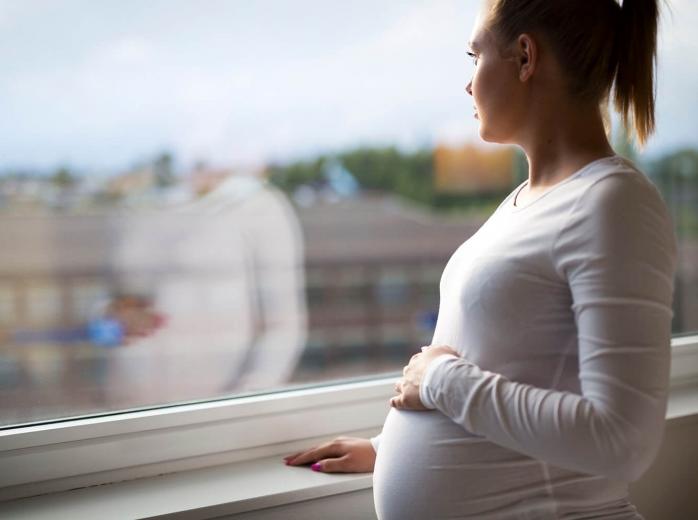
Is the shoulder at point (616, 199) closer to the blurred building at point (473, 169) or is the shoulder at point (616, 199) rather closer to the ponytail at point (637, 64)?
the ponytail at point (637, 64)

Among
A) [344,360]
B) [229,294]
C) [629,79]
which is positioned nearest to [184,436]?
[229,294]

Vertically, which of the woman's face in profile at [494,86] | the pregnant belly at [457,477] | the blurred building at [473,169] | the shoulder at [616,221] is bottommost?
the pregnant belly at [457,477]

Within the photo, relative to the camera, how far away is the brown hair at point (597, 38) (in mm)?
1011

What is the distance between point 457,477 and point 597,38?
23.4 inches

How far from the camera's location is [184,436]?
4.25 feet

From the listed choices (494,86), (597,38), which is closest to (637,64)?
(597,38)

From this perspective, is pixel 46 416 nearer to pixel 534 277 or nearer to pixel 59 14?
pixel 59 14

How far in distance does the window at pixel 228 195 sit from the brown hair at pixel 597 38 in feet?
1.99

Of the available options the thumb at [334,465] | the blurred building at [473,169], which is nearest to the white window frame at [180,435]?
the thumb at [334,465]

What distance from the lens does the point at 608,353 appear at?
86 cm

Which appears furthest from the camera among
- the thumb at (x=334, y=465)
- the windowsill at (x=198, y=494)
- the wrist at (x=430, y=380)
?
the thumb at (x=334, y=465)

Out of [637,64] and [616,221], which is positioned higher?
[637,64]

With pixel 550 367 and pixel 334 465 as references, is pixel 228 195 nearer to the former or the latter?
pixel 334 465

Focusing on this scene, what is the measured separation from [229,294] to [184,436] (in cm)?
37
